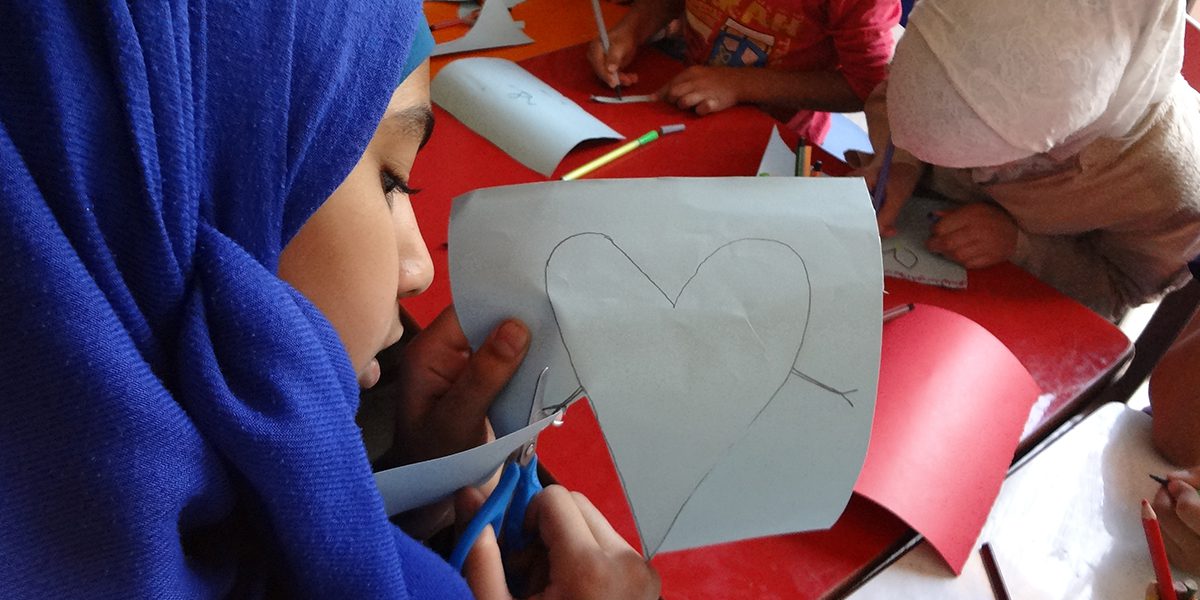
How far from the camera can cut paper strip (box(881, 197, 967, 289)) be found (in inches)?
34.9

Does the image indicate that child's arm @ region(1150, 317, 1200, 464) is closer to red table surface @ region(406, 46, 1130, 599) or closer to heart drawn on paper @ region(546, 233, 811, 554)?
red table surface @ region(406, 46, 1130, 599)

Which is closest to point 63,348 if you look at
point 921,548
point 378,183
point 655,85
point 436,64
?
point 378,183

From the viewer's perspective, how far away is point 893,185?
1.00m

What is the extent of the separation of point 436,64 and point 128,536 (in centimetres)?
93

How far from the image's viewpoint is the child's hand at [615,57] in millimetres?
1145

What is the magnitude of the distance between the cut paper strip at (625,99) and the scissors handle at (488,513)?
2.30 feet

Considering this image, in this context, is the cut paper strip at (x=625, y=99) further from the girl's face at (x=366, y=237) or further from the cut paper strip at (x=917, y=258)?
the girl's face at (x=366, y=237)

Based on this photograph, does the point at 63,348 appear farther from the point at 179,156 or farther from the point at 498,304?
the point at 498,304

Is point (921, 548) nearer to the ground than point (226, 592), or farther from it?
nearer to the ground

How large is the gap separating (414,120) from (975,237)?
0.73 m

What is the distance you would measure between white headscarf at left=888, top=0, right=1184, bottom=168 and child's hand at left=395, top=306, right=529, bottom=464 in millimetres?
527

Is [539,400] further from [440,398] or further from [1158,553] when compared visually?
[1158,553]

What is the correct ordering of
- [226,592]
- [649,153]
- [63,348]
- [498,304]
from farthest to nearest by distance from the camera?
[649,153]
[498,304]
[226,592]
[63,348]

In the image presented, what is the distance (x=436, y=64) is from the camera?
3.70 feet
